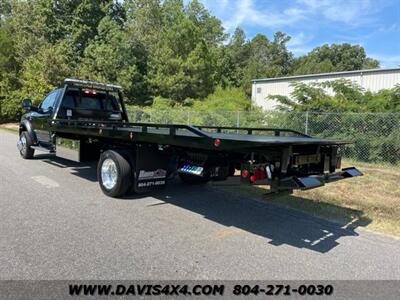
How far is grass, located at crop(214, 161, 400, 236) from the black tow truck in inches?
24.1

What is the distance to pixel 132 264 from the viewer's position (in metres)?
4.11

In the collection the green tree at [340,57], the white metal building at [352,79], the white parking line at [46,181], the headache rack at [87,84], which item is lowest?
the white parking line at [46,181]

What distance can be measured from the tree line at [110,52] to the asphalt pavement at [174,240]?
23524 millimetres

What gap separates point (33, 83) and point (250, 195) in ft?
90.0

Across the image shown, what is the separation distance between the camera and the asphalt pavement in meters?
4.02

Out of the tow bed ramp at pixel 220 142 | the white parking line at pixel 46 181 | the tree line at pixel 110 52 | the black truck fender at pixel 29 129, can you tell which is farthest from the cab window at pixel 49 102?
the tree line at pixel 110 52

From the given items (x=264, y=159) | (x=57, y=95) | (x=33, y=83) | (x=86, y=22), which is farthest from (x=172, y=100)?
(x=264, y=159)

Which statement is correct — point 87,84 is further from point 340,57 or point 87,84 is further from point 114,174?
point 340,57

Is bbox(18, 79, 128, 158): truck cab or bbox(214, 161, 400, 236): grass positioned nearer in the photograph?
bbox(214, 161, 400, 236): grass

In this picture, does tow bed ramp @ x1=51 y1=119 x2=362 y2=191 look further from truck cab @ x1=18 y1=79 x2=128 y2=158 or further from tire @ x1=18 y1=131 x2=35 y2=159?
tire @ x1=18 y1=131 x2=35 y2=159

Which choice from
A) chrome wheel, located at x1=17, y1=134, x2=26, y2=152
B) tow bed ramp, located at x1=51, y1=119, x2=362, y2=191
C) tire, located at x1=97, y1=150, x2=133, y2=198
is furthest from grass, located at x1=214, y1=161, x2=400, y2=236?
chrome wheel, located at x1=17, y1=134, x2=26, y2=152

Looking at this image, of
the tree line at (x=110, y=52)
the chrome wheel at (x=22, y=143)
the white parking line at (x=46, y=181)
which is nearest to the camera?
the white parking line at (x=46, y=181)

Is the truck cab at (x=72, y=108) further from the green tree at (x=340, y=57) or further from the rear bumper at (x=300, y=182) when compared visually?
the green tree at (x=340, y=57)

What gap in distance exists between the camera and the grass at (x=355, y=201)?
609 centimetres
